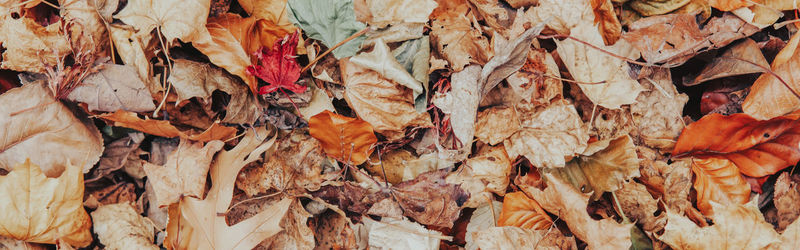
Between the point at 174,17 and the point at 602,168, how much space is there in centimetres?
111

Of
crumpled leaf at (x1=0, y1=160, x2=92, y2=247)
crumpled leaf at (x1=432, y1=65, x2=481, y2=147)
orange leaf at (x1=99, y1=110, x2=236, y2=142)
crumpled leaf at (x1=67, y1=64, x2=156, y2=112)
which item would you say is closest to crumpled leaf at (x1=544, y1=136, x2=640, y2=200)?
crumpled leaf at (x1=432, y1=65, x2=481, y2=147)

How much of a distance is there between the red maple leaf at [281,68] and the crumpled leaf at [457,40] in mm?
357

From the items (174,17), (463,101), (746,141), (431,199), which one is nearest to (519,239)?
(431,199)

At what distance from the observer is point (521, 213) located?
131 centimetres

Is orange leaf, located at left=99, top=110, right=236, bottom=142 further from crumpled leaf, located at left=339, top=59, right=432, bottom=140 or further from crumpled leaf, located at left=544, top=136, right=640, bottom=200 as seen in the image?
crumpled leaf, located at left=544, top=136, right=640, bottom=200

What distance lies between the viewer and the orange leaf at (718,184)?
1.29 metres

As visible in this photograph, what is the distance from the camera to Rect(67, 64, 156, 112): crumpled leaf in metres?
1.23

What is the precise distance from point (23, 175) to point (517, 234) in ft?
3.94

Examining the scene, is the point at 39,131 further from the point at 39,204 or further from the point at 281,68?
the point at 281,68

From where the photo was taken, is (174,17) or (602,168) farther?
(602,168)

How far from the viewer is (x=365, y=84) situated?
4.10ft

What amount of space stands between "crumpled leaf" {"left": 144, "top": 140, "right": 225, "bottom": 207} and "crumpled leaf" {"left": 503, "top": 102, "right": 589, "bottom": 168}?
2.52 ft

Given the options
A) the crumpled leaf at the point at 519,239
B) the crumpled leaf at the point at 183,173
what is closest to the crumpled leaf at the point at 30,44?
the crumpled leaf at the point at 183,173

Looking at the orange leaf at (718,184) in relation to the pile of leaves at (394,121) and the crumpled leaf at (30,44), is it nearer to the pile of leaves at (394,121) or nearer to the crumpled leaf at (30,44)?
the pile of leaves at (394,121)
